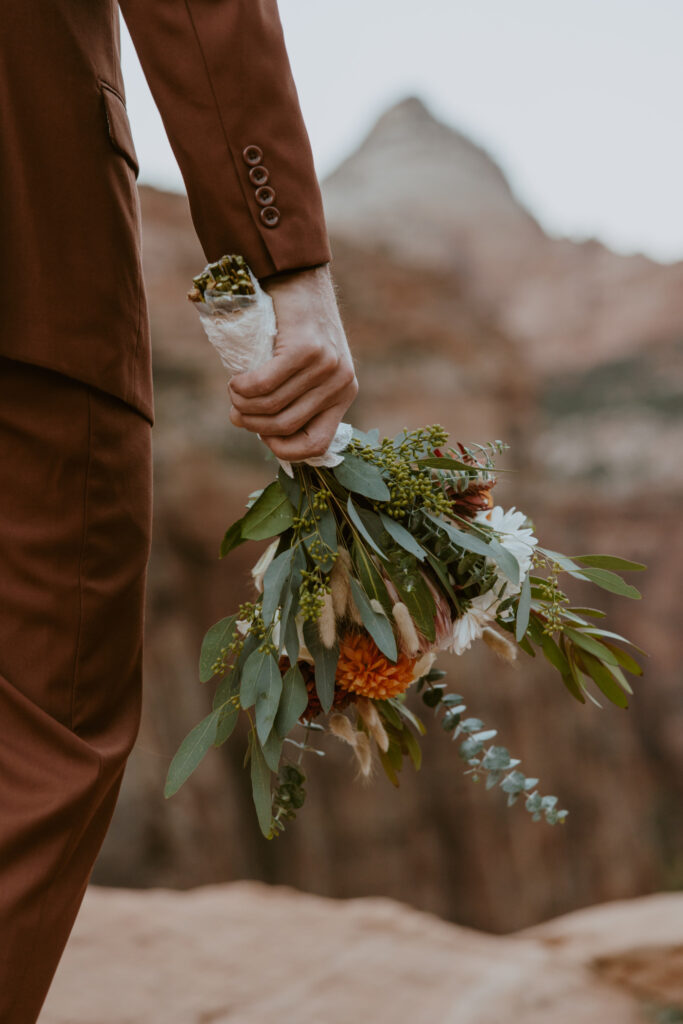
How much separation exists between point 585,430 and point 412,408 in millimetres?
1774

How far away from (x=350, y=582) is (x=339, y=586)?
3 centimetres

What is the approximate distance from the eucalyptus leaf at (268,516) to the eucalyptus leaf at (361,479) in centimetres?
6

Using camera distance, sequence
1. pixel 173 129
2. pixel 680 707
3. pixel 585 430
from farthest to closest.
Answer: pixel 585 430, pixel 680 707, pixel 173 129

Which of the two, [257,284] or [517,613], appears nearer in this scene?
[257,284]

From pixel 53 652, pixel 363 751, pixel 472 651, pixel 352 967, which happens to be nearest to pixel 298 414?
pixel 53 652

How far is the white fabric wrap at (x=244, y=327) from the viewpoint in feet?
2.66

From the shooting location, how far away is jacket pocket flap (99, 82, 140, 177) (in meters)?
0.90

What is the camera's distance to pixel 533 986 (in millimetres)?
1797

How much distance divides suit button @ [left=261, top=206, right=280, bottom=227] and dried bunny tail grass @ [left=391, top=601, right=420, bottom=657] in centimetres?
39

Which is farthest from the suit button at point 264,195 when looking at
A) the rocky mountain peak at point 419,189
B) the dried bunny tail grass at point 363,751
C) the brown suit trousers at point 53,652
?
the rocky mountain peak at point 419,189

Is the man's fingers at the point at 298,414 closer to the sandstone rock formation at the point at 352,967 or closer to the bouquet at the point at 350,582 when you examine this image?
the bouquet at the point at 350,582

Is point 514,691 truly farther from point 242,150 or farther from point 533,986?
point 242,150

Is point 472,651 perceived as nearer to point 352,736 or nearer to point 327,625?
point 352,736

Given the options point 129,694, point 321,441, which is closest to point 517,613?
point 321,441
